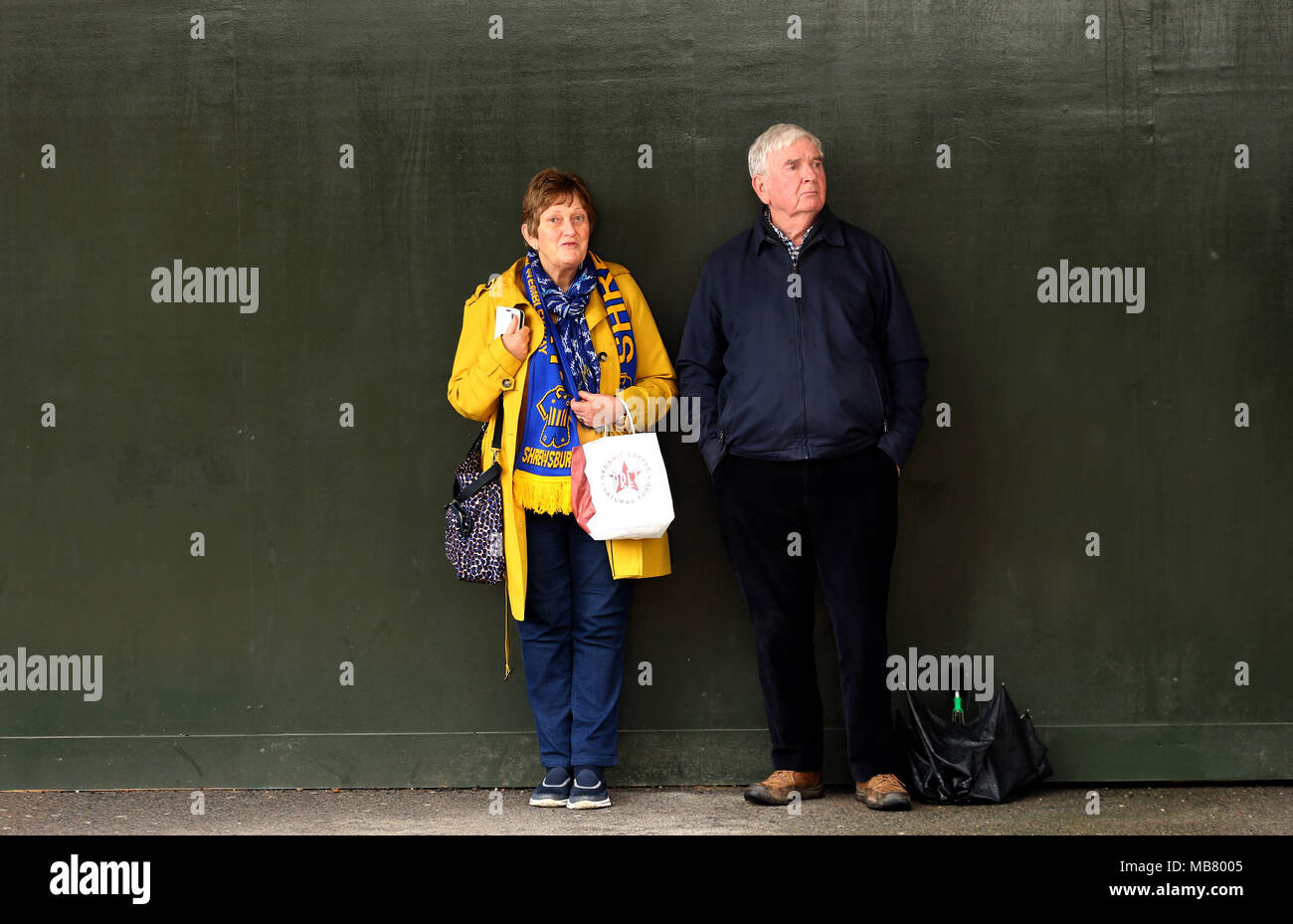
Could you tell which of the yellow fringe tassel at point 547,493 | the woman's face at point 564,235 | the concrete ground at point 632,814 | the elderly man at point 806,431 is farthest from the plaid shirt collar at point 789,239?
the concrete ground at point 632,814

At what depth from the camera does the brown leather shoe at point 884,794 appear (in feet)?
15.5

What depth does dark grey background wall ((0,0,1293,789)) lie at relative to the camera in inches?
201

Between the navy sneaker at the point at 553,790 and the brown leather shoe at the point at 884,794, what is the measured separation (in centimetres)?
105

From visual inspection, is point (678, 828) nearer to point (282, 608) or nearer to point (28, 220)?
point (282, 608)

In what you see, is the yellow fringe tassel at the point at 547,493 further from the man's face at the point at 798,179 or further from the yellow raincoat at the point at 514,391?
the man's face at the point at 798,179

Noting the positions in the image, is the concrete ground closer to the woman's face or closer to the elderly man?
the elderly man

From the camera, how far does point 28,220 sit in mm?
5219

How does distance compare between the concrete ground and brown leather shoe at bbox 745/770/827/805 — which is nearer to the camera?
the concrete ground

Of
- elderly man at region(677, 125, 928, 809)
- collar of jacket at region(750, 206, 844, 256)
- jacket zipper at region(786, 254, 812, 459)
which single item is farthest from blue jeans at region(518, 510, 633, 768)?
collar of jacket at region(750, 206, 844, 256)

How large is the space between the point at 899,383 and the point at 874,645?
91 cm

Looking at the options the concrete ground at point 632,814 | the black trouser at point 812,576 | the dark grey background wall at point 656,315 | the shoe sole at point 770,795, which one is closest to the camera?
the concrete ground at point 632,814

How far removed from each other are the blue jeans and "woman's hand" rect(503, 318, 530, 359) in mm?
589

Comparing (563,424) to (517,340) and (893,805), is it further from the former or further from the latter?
(893,805)

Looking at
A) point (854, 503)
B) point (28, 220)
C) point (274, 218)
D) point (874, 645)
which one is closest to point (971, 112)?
point (854, 503)
